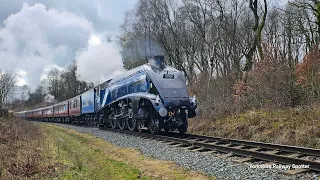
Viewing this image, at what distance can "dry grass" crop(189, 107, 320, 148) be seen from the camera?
35.6ft

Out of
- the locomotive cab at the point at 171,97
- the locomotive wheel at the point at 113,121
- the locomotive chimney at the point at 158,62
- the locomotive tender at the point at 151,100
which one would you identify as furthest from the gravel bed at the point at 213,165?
the locomotive wheel at the point at 113,121

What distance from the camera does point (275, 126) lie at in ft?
41.6

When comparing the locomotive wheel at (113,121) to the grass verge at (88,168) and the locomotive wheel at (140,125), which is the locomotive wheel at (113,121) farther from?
the grass verge at (88,168)

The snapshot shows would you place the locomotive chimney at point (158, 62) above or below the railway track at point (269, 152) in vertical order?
above

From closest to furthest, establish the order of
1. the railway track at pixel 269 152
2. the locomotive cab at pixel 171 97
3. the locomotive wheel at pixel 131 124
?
the railway track at pixel 269 152 → the locomotive cab at pixel 171 97 → the locomotive wheel at pixel 131 124

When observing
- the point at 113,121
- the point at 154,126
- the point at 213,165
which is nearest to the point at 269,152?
the point at 213,165

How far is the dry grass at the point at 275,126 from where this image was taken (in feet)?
35.6

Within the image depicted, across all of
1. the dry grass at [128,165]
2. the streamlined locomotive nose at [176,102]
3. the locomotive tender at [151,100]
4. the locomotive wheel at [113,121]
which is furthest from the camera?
the locomotive wheel at [113,121]

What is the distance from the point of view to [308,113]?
487 inches

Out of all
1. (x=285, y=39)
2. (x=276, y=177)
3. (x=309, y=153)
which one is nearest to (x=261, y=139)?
(x=309, y=153)

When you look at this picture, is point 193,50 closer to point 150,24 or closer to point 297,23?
point 150,24

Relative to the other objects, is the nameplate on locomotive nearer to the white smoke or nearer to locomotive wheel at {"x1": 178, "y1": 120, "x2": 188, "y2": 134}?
locomotive wheel at {"x1": 178, "y1": 120, "x2": 188, "y2": 134}

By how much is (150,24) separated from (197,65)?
7.02 metres

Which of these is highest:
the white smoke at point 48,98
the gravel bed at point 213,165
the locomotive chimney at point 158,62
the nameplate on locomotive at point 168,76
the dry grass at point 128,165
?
the white smoke at point 48,98
